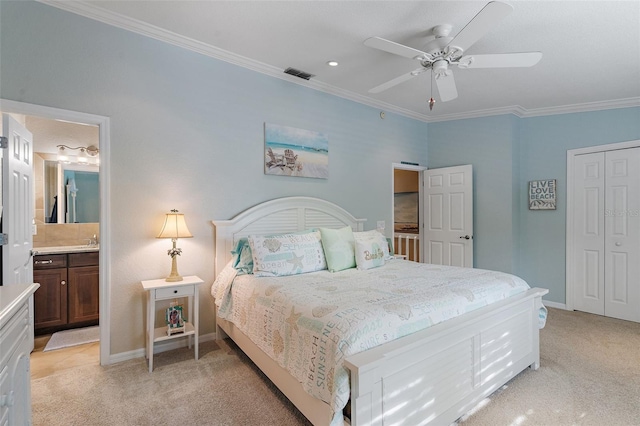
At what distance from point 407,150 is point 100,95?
3920mm

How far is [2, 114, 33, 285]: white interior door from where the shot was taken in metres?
2.36

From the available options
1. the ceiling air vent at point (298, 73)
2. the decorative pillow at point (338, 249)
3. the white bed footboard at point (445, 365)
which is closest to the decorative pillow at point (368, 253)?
the decorative pillow at point (338, 249)

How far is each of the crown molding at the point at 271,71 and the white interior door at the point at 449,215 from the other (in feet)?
2.94

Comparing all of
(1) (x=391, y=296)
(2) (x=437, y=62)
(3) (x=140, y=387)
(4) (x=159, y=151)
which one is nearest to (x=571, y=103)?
(2) (x=437, y=62)

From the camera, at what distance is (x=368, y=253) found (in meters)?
3.05

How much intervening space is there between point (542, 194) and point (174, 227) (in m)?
4.72

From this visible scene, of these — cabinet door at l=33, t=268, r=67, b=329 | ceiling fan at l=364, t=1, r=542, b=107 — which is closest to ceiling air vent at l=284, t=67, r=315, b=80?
ceiling fan at l=364, t=1, r=542, b=107

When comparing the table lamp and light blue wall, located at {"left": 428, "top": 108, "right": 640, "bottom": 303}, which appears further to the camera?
light blue wall, located at {"left": 428, "top": 108, "right": 640, "bottom": 303}

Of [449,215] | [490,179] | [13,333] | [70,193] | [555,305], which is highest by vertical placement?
[490,179]

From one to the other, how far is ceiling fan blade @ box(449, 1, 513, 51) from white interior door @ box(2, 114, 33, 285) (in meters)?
3.29

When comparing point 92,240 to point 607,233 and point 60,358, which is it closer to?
point 60,358

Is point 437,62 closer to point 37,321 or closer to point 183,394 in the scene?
point 183,394

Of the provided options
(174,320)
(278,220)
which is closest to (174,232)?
(174,320)

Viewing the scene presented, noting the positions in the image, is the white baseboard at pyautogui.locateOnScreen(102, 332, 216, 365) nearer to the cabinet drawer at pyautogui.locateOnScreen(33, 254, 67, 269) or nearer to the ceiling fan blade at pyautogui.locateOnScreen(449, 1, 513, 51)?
the cabinet drawer at pyautogui.locateOnScreen(33, 254, 67, 269)
